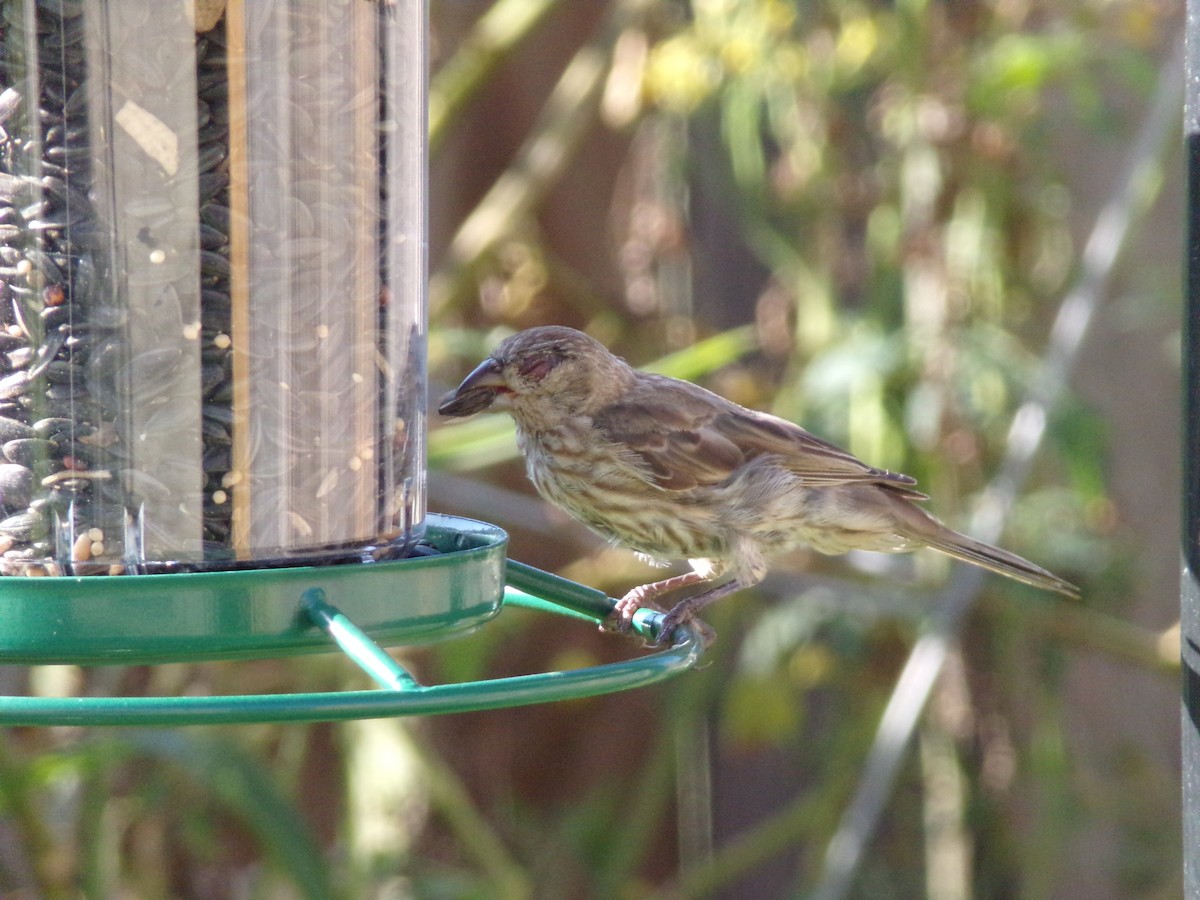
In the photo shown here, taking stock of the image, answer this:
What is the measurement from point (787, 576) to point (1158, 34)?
2.21 m

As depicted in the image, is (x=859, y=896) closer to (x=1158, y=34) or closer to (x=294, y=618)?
(x=1158, y=34)

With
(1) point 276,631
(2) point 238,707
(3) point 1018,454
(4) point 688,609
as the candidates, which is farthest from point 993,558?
(2) point 238,707

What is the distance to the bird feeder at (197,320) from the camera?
2.55m

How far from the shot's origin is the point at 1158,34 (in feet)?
17.1

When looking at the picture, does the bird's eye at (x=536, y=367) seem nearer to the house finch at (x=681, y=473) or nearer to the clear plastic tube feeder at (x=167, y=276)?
the house finch at (x=681, y=473)

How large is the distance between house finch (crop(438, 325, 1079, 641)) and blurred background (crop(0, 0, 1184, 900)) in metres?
0.24

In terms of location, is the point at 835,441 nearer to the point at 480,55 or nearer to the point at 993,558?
the point at 993,558

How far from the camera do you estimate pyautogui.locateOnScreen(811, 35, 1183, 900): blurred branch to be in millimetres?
4852

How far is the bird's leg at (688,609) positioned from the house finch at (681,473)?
1 cm

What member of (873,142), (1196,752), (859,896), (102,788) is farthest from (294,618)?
(859,896)

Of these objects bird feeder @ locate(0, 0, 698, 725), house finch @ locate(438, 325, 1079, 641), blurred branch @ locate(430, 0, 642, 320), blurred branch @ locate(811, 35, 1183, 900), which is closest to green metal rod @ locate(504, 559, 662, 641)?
bird feeder @ locate(0, 0, 698, 725)

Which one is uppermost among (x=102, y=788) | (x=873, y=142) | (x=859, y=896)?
(x=873, y=142)

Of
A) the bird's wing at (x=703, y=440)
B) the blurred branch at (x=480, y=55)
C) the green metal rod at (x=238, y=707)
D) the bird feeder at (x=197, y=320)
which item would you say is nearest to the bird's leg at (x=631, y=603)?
the bird's wing at (x=703, y=440)

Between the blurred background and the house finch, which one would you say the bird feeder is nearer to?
the house finch
